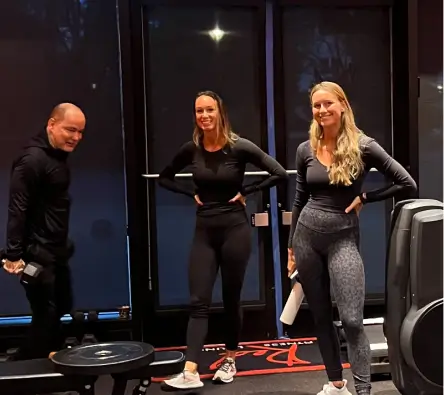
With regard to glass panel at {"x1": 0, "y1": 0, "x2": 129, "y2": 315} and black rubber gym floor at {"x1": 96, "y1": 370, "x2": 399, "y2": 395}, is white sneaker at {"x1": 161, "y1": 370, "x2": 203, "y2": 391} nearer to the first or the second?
black rubber gym floor at {"x1": 96, "y1": 370, "x2": 399, "y2": 395}

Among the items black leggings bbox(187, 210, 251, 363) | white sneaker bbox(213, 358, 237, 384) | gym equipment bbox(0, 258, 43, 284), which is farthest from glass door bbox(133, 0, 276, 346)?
gym equipment bbox(0, 258, 43, 284)

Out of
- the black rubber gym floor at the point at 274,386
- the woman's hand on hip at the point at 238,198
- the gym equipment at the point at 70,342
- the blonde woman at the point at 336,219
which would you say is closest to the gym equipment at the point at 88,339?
the gym equipment at the point at 70,342

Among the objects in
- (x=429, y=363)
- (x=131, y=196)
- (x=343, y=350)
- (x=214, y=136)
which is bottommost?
(x=343, y=350)

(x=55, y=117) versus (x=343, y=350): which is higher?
(x=55, y=117)

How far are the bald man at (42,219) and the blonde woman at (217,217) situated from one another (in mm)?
635

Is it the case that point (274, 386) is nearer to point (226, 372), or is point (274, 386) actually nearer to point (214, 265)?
point (226, 372)

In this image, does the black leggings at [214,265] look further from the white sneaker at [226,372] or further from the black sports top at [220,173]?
the white sneaker at [226,372]

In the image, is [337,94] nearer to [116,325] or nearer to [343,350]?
[343,350]

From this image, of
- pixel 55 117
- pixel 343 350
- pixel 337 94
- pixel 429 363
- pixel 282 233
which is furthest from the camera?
pixel 282 233

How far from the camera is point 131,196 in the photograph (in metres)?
3.53

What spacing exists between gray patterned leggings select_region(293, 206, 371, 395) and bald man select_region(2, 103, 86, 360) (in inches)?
46.0

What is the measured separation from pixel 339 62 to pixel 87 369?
2.44 m

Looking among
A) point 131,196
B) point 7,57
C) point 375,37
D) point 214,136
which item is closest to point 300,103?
point 375,37

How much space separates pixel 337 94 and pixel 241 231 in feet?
2.84
